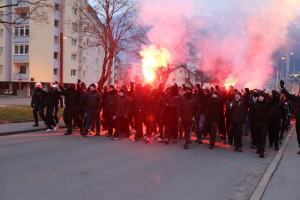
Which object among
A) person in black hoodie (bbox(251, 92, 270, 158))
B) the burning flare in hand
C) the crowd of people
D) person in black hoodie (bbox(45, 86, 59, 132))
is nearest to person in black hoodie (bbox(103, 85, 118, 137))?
the crowd of people

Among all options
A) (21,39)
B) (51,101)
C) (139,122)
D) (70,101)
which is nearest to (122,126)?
(139,122)

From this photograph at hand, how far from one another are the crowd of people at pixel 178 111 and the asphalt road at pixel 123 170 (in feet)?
2.27

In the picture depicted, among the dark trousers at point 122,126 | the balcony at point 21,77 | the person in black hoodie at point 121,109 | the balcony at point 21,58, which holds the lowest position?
the dark trousers at point 122,126

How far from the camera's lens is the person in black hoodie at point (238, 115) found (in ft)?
35.6

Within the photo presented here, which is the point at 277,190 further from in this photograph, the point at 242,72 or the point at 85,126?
the point at 242,72

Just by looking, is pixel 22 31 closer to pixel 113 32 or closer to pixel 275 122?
pixel 113 32

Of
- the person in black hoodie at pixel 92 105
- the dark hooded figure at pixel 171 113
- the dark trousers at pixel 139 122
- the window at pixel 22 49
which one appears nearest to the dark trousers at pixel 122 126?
the dark trousers at pixel 139 122

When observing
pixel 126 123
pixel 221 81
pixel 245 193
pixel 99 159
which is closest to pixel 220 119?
pixel 126 123

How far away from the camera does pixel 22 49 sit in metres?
55.7

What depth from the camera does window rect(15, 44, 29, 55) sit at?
55.3 m

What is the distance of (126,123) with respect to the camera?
13.3m

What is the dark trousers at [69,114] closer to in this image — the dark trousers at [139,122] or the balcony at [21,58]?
the dark trousers at [139,122]

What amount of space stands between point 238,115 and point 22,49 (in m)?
50.9

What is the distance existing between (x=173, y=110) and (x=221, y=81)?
19468mm
